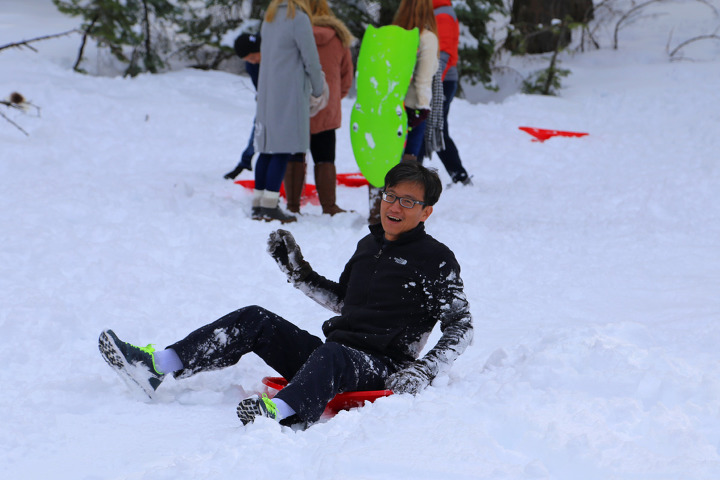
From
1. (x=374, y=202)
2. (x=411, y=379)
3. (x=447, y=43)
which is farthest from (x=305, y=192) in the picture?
(x=411, y=379)

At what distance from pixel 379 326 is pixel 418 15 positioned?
340 centimetres

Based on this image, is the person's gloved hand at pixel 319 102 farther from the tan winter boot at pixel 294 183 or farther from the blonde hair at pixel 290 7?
the blonde hair at pixel 290 7

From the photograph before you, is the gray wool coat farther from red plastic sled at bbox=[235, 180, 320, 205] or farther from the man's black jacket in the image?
the man's black jacket

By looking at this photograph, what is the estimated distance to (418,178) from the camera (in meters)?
3.12

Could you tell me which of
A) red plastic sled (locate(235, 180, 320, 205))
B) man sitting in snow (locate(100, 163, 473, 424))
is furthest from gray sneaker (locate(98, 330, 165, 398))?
red plastic sled (locate(235, 180, 320, 205))

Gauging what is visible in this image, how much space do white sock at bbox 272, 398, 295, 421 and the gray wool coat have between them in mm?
3303

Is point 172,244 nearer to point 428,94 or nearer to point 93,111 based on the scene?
point 428,94

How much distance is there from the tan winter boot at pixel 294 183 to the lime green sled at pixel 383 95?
2.00ft

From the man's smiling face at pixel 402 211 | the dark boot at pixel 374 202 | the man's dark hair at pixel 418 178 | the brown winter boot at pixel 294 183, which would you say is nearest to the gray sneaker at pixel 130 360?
the man's smiling face at pixel 402 211

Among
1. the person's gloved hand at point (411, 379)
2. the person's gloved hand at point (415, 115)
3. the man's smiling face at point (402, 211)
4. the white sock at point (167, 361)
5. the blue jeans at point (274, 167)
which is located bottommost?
the blue jeans at point (274, 167)

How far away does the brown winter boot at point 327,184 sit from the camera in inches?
242

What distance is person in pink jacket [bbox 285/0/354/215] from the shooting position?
6.06m

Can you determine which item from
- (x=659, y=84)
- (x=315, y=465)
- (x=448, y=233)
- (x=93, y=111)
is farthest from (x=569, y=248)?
(x=659, y=84)

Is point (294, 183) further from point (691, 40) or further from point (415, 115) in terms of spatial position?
point (691, 40)
